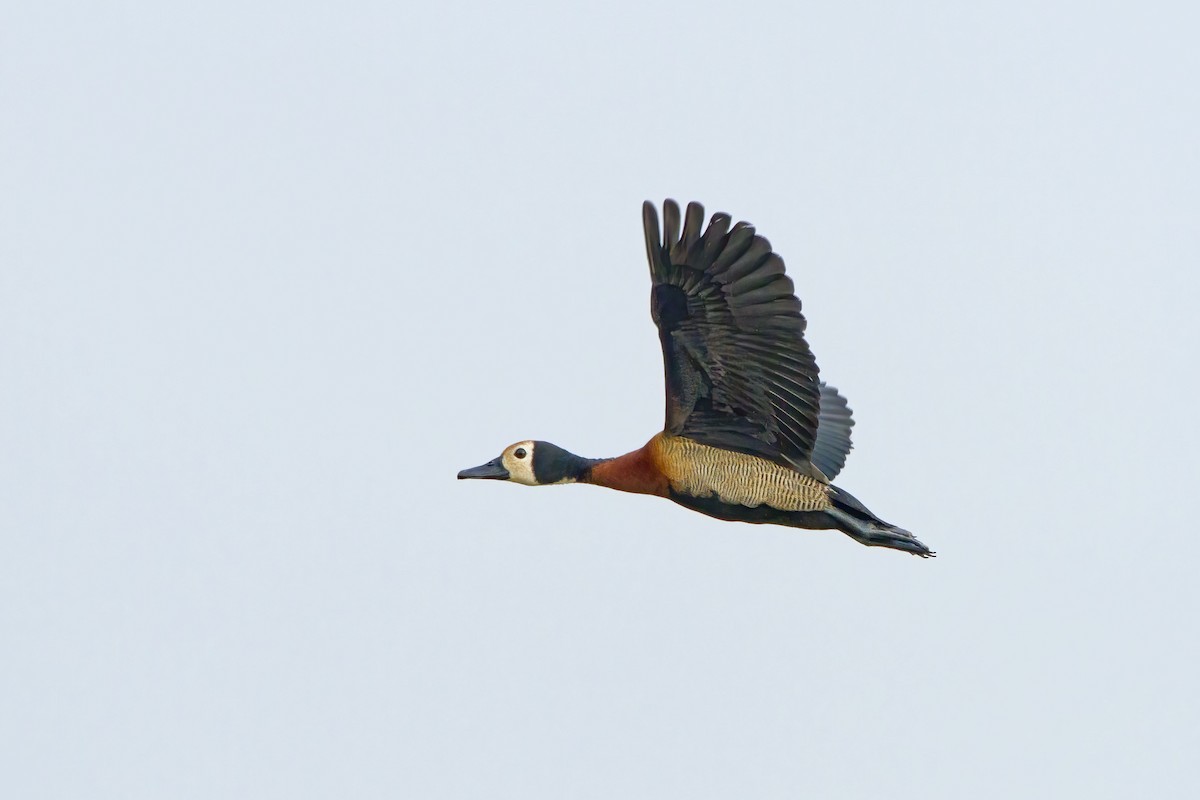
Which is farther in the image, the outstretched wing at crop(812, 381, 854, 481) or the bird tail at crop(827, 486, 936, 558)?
the outstretched wing at crop(812, 381, 854, 481)

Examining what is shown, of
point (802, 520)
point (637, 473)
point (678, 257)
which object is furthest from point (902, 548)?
point (678, 257)

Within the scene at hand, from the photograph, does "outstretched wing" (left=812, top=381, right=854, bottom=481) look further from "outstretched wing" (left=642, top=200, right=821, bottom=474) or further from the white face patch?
the white face patch

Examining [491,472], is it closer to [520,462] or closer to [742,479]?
[520,462]

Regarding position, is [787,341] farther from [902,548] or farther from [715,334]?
[902,548]

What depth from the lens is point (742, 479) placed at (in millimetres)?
17547

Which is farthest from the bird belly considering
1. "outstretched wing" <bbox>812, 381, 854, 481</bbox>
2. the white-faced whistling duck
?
"outstretched wing" <bbox>812, 381, 854, 481</bbox>

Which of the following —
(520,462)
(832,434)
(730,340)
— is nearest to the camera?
(730,340)

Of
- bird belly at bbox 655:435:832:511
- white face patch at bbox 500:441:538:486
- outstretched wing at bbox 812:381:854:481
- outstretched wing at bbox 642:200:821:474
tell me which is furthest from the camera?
outstretched wing at bbox 812:381:854:481

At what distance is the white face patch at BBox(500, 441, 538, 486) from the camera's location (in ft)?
61.2

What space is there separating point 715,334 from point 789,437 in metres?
1.33

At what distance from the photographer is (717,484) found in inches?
692

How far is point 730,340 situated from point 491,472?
3280 millimetres

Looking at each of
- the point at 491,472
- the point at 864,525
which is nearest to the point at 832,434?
the point at 864,525

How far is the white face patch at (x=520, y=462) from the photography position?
18656 mm
